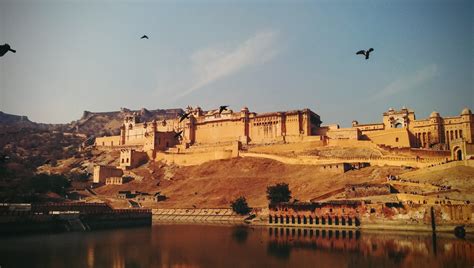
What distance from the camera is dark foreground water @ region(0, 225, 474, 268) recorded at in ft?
79.6

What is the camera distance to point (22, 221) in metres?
38.4

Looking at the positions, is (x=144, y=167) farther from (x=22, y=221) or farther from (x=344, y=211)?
(x=344, y=211)

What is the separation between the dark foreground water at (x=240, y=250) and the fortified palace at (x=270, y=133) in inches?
788

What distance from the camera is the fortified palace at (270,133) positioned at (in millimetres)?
58969

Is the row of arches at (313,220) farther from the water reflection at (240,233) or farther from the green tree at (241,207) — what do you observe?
the green tree at (241,207)

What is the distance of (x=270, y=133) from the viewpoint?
7262 centimetres

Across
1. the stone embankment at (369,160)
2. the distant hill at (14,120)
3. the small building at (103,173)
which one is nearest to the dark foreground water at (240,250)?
the stone embankment at (369,160)

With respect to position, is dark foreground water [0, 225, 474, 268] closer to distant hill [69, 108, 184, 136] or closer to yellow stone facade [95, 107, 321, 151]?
yellow stone facade [95, 107, 321, 151]

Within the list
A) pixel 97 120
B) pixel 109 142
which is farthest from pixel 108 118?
pixel 109 142

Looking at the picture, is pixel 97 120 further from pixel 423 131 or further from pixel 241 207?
pixel 423 131

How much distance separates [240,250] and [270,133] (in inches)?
→ 1783

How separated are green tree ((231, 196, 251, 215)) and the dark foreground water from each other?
31.4 feet

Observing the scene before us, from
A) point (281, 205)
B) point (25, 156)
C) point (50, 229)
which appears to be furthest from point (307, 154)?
point (25, 156)

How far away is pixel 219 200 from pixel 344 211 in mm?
19117
